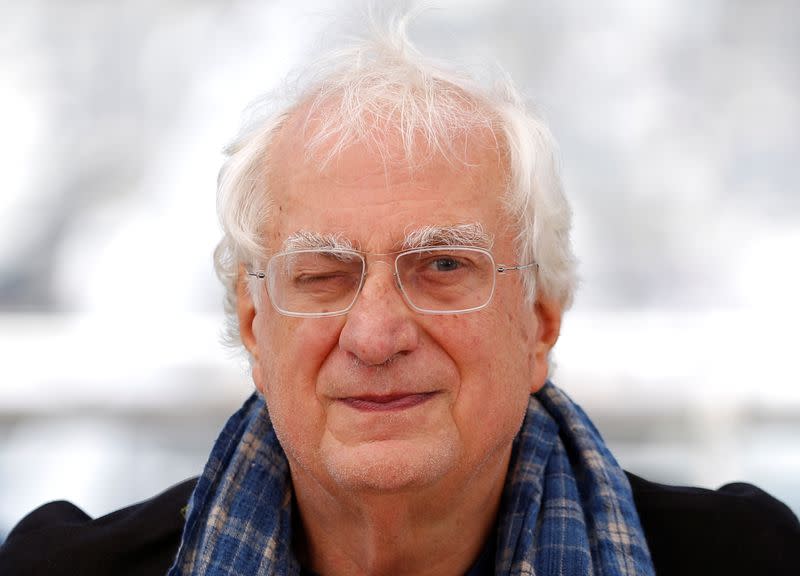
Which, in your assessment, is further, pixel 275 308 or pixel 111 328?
pixel 111 328

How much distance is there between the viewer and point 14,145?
5.01 m

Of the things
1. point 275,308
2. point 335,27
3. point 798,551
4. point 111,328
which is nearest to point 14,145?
point 111,328

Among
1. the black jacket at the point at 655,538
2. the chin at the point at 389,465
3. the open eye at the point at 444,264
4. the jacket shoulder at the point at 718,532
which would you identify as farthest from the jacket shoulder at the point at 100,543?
the jacket shoulder at the point at 718,532

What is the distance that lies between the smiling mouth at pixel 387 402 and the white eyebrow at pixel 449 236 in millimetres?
266

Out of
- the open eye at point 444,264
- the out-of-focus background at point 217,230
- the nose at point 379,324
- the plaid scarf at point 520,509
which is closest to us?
the nose at point 379,324

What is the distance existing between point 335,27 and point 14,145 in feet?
11.2

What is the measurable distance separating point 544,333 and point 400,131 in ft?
1.82

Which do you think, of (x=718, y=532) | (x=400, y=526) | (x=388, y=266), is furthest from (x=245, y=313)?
(x=718, y=532)

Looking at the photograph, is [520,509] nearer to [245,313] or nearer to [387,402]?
[387,402]

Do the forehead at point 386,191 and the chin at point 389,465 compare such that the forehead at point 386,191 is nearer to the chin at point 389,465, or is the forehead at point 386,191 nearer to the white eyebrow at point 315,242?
the white eyebrow at point 315,242

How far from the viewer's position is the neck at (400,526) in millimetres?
1807

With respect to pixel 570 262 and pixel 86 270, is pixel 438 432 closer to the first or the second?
pixel 570 262

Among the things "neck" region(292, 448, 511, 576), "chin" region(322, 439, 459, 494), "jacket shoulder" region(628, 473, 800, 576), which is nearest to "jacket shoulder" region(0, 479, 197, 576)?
"neck" region(292, 448, 511, 576)

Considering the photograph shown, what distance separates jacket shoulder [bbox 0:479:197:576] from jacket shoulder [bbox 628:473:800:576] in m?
0.99
